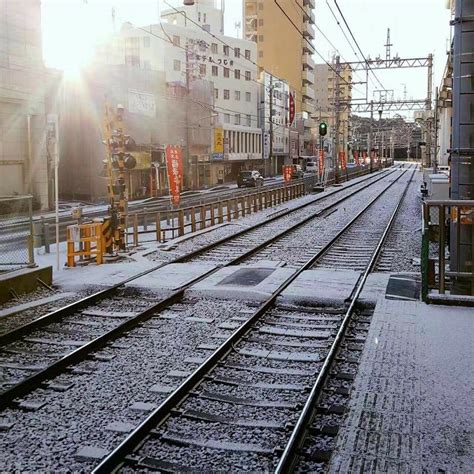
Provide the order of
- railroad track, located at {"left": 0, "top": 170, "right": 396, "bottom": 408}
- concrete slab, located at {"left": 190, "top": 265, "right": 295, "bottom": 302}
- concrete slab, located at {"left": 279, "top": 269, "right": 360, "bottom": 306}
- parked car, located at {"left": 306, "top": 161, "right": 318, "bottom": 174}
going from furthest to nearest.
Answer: parked car, located at {"left": 306, "top": 161, "right": 318, "bottom": 174} → concrete slab, located at {"left": 190, "top": 265, "right": 295, "bottom": 302} → concrete slab, located at {"left": 279, "top": 269, "right": 360, "bottom": 306} → railroad track, located at {"left": 0, "top": 170, "right": 396, "bottom": 408}

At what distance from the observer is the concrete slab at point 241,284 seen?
35.4 feet

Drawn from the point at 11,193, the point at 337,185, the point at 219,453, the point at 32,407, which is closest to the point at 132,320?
the point at 32,407

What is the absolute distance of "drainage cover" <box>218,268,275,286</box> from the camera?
11695mm

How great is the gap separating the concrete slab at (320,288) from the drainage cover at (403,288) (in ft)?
2.24

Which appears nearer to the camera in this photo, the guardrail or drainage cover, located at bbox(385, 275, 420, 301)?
the guardrail

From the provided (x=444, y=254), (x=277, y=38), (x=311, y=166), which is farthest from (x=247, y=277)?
(x=277, y=38)

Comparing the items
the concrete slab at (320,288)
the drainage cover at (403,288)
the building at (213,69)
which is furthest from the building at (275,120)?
the drainage cover at (403,288)

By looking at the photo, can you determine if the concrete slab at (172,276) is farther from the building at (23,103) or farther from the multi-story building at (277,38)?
the multi-story building at (277,38)

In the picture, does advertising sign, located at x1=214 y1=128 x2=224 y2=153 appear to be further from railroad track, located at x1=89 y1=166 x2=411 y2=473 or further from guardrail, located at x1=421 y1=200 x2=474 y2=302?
railroad track, located at x1=89 y1=166 x2=411 y2=473

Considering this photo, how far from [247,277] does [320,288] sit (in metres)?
1.68

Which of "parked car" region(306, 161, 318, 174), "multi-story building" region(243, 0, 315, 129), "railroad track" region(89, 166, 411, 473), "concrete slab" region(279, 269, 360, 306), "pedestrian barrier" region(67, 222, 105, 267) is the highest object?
"multi-story building" region(243, 0, 315, 129)

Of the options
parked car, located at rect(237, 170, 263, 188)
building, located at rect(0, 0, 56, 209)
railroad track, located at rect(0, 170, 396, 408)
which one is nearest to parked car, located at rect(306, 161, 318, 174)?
parked car, located at rect(237, 170, 263, 188)

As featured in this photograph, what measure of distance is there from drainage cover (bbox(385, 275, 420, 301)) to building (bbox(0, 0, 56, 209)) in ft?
76.5

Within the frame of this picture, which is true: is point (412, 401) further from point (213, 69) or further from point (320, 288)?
point (213, 69)
